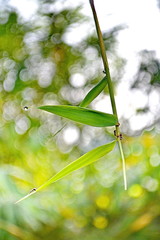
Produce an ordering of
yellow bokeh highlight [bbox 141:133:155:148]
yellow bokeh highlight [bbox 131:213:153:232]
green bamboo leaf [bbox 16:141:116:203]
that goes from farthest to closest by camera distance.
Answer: yellow bokeh highlight [bbox 141:133:155:148]
yellow bokeh highlight [bbox 131:213:153:232]
green bamboo leaf [bbox 16:141:116:203]

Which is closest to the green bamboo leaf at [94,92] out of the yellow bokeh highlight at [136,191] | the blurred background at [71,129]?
the blurred background at [71,129]

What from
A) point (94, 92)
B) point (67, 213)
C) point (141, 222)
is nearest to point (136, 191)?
point (141, 222)

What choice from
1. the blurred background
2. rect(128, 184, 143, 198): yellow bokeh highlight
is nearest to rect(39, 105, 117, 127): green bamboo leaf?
the blurred background

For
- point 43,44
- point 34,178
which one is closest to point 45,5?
point 43,44

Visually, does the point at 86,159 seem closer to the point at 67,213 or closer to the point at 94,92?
the point at 94,92

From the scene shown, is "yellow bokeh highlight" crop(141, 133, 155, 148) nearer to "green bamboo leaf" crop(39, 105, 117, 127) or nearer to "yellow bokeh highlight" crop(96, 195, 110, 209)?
"yellow bokeh highlight" crop(96, 195, 110, 209)

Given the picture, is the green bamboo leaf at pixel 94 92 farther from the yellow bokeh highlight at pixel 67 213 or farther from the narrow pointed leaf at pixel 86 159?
the yellow bokeh highlight at pixel 67 213

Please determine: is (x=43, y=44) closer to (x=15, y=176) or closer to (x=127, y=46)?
(x=127, y=46)
